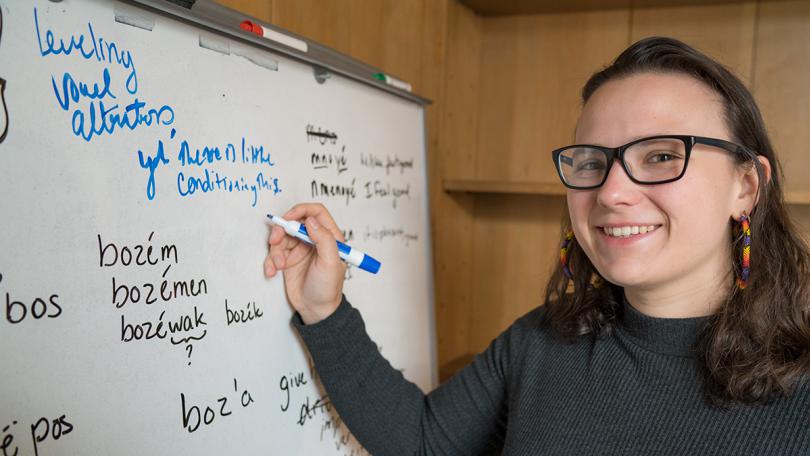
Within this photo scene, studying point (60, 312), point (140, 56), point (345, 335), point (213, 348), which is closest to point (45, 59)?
point (140, 56)

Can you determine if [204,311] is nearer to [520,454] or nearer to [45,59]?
[45,59]

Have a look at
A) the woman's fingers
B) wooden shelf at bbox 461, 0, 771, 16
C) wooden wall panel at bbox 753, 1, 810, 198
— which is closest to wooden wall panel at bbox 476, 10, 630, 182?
wooden shelf at bbox 461, 0, 771, 16

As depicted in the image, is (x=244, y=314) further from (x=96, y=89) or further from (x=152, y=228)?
(x=96, y=89)

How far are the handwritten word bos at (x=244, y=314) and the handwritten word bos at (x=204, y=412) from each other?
8 centimetres

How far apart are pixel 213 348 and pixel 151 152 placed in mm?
264

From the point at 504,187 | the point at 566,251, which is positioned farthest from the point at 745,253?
the point at 504,187

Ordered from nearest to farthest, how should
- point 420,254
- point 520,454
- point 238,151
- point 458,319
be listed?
1. point 238,151
2. point 520,454
3. point 420,254
4. point 458,319

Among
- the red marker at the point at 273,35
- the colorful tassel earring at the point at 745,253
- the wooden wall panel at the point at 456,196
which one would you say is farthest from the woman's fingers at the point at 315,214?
the wooden wall panel at the point at 456,196

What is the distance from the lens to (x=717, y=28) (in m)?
1.76

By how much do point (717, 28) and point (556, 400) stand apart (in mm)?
1420

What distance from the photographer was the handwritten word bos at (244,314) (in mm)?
778

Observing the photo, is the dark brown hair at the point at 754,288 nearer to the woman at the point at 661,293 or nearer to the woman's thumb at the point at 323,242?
the woman at the point at 661,293

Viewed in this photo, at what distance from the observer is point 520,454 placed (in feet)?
2.96

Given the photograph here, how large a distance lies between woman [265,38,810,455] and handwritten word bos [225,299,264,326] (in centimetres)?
6
